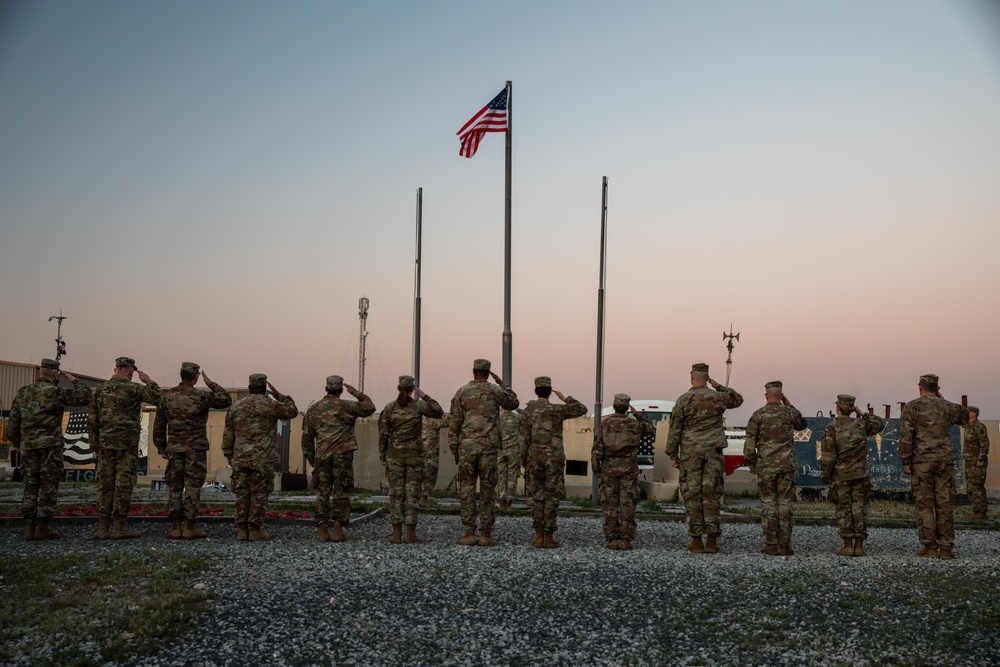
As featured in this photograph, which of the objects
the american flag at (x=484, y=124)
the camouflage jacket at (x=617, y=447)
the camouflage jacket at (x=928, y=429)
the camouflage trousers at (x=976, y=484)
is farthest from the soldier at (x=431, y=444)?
the camouflage trousers at (x=976, y=484)

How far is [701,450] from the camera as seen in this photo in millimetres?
12703

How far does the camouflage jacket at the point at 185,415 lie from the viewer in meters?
13.4

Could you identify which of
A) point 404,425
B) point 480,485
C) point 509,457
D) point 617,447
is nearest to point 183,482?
point 404,425

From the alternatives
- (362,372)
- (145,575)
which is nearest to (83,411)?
(362,372)

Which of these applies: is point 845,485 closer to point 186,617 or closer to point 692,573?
point 692,573

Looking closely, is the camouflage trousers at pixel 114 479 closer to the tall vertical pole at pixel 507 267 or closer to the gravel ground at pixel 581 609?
the gravel ground at pixel 581 609

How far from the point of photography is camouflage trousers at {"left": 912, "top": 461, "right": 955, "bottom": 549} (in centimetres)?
1281

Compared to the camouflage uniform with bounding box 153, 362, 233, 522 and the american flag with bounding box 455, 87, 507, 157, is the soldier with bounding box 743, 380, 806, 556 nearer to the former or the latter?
the camouflage uniform with bounding box 153, 362, 233, 522

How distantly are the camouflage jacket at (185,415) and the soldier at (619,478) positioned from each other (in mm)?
5367

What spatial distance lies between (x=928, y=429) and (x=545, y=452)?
17.4ft

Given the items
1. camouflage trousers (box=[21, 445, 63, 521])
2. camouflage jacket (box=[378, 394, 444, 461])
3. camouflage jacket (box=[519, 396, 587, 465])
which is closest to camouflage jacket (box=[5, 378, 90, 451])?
camouflage trousers (box=[21, 445, 63, 521])

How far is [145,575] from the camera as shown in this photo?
9625 millimetres

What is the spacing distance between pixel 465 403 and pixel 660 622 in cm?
539

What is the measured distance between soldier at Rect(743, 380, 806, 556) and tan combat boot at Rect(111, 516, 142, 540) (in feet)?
28.0
